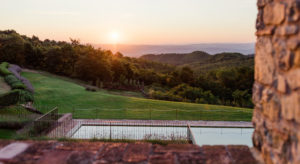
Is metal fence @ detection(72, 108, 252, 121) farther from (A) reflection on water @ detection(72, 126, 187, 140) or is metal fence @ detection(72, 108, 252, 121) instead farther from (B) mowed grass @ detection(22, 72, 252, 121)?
(A) reflection on water @ detection(72, 126, 187, 140)

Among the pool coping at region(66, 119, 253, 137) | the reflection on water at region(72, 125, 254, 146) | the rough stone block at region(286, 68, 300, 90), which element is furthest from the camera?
the pool coping at region(66, 119, 253, 137)

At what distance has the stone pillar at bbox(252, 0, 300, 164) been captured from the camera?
5.58 feet

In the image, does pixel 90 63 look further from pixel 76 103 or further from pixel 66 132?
pixel 66 132

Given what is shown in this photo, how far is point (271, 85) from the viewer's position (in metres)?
2.06

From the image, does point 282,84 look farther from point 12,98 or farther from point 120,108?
point 120,108

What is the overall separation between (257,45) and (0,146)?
8.52 ft

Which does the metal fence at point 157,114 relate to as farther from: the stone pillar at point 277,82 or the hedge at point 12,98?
the stone pillar at point 277,82

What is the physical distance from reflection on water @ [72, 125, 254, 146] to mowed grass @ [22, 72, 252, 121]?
86.0 inches

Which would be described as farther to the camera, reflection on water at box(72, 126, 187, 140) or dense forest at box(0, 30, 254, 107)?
dense forest at box(0, 30, 254, 107)

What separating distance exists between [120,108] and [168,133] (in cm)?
592

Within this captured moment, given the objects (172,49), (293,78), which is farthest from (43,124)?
(172,49)

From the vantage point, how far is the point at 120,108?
57.3 feet

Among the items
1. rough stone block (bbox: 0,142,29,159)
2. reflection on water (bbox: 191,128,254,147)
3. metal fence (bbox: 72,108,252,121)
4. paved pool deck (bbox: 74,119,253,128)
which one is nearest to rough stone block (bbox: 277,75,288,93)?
rough stone block (bbox: 0,142,29,159)

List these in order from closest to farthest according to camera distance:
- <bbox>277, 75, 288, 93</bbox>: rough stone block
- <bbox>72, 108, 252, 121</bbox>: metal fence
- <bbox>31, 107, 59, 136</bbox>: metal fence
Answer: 1. <bbox>277, 75, 288, 93</bbox>: rough stone block
2. <bbox>31, 107, 59, 136</bbox>: metal fence
3. <bbox>72, 108, 252, 121</bbox>: metal fence
